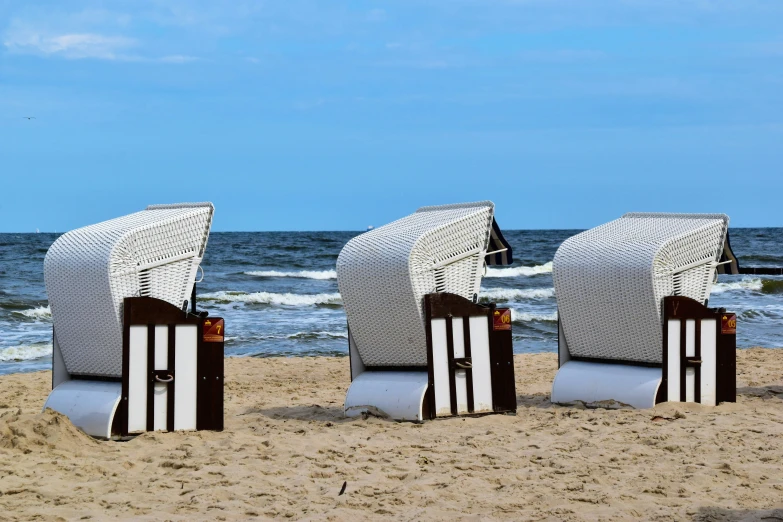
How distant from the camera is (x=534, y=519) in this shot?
4273mm

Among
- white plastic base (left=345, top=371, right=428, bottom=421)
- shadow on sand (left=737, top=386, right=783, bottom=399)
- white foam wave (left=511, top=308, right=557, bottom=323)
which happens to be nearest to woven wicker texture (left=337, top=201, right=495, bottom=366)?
white plastic base (left=345, top=371, right=428, bottom=421)

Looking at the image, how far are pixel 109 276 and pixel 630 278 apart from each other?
3675 mm

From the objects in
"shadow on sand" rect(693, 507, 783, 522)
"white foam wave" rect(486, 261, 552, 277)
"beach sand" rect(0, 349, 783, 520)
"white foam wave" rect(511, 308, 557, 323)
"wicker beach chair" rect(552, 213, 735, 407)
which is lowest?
"white foam wave" rect(511, 308, 557, 323)

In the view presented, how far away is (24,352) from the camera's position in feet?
39.5

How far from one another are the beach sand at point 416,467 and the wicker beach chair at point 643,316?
257 millimetres

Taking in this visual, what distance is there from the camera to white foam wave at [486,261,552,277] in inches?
1078

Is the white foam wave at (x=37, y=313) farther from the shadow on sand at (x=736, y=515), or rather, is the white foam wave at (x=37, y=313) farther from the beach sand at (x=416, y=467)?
the shadow on sand at (x=736, y=515)

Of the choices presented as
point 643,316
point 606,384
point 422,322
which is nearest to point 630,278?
point 643,316

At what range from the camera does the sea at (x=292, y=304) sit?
1304 centimetres

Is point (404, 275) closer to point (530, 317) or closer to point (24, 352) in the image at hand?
point (24, 352)

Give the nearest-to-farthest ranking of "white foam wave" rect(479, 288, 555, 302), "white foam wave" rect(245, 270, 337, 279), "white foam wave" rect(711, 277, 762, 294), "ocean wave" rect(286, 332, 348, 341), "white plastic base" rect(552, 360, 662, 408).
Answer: "white plastic base" rect(552, 360, 662, 408) < "ocean wave" rect(286, 332, 348, 341) < "white foam wave" rect(479, 288, 555, 302) < "white foam wave" rect(711, 277, 762, 294) < "white foam wave" rect(245, 270, 337, 279)

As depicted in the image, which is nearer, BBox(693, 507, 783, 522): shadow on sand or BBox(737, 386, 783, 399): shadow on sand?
BBox(693, 507, 783, 522): shadow on sand

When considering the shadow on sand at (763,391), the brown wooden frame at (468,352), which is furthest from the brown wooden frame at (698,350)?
the brown wooden frame at (468,352)

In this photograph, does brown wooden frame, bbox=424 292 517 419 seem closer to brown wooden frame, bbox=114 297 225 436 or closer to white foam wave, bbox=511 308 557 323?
brown wooden frame, bbox=114 297 225 436
